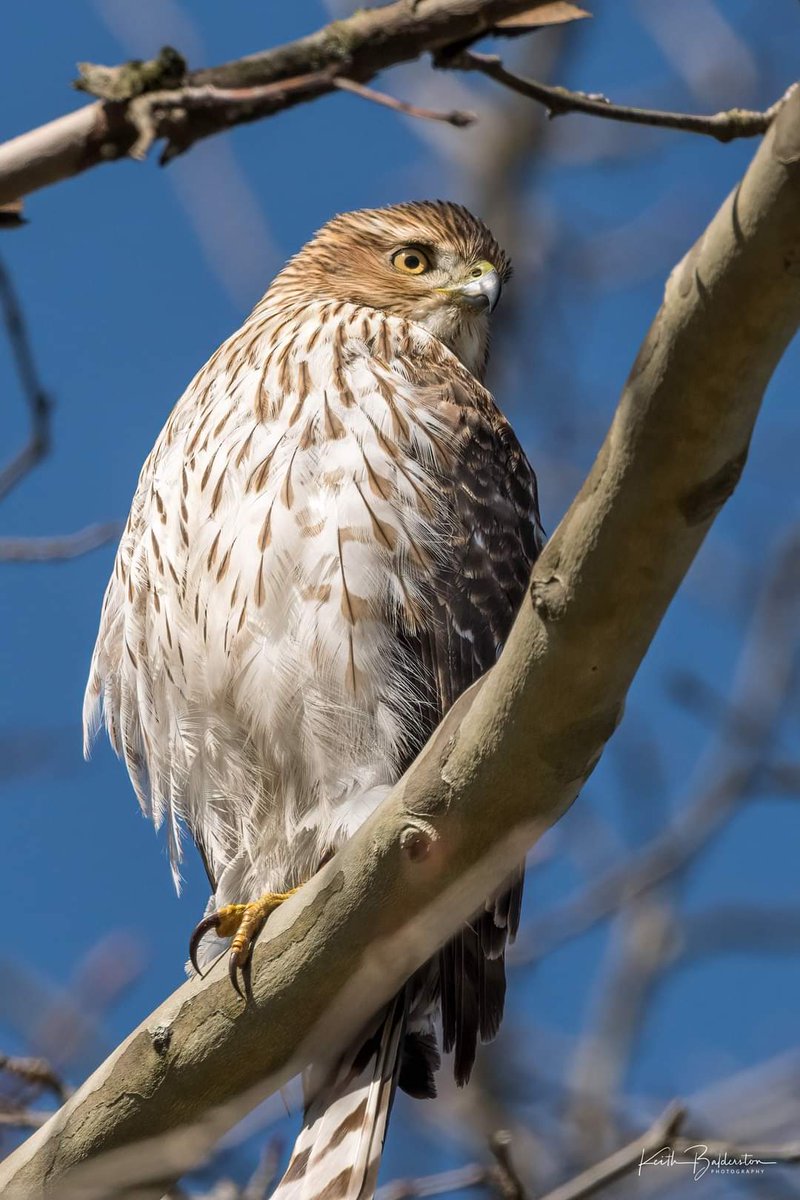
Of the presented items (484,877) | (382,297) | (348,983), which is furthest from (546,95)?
(382,297)

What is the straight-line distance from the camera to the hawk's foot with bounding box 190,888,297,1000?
341 cm

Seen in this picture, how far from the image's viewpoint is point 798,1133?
12.1ft

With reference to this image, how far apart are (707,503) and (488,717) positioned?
64 cm

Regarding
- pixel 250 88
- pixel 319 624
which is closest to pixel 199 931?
pixel 319 624

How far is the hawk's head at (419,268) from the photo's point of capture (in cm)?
544

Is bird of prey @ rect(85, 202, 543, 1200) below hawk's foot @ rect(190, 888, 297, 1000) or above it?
above

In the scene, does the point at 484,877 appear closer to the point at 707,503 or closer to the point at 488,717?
the point at 488,717

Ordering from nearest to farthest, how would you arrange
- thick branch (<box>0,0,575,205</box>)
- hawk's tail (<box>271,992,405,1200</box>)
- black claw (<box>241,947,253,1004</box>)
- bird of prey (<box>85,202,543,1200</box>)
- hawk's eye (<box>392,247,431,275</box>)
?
thick branch (<box>0,0,575,205</box>) → black claw (<box>241,947,253,1004</box>) → hawk's tail (<box>271,992,405,1200</box>) → bird of prey (<box>85,202,543,1200</box>) → hawk's eye (<box>392,247,431,275</box>)

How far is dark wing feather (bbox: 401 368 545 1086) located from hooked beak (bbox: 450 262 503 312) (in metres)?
0.57

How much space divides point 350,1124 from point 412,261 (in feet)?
10.1

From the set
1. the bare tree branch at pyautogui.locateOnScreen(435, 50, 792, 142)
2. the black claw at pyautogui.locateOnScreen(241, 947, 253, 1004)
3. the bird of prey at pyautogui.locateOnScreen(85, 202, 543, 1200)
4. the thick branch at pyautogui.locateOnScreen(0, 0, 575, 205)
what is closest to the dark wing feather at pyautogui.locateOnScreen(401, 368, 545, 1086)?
the bird of prey at pyautogui.locateOnScreen(85, 202, 543, 1200)

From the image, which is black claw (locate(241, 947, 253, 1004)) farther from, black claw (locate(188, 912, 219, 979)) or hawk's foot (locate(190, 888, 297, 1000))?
black claw (locate(188, 912, 219, 979))

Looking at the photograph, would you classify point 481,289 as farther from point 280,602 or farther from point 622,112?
point 622,112

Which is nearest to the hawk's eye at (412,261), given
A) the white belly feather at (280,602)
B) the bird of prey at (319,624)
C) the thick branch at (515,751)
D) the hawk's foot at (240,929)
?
the bird of prey at (319,624)
